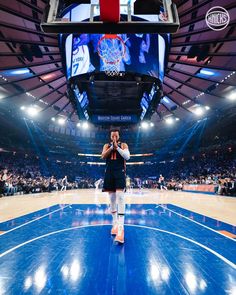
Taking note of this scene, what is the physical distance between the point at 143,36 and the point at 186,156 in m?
30.1

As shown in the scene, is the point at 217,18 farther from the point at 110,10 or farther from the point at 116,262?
the point at 116,262

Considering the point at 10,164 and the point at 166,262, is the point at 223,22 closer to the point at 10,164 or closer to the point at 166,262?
the point at 166,262

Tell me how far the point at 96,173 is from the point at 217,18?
40.5 meters

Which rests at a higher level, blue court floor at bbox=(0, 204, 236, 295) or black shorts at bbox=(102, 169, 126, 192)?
black shorts at bbox=(102, 169, 126, 192)

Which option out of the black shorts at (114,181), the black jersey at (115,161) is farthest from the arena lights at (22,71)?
the black shorts at (114,181)

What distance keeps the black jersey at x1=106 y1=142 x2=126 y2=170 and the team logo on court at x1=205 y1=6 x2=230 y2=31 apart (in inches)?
356

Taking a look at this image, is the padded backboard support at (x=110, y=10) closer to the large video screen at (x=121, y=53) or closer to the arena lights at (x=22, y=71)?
the large video screen at (x=121, y=53)

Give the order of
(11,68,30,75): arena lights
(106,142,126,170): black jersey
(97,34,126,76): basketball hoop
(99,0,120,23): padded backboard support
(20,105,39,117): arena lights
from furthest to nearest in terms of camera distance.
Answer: (20,105,39,117): arena lights
(11,68,30,75): arena lights
(97,34,126,76): basketball hoop
(106,142,126,170): black jersey
(99,0,120,23): padded backboard support

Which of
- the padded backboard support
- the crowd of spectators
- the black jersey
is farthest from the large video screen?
the crowd of spectators

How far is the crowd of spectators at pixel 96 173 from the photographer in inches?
822

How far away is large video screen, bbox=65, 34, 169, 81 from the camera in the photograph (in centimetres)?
1033

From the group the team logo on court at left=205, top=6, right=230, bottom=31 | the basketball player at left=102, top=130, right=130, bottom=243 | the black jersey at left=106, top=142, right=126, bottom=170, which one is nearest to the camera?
the basketball player at left=102, top=130, right=130, bottom=243

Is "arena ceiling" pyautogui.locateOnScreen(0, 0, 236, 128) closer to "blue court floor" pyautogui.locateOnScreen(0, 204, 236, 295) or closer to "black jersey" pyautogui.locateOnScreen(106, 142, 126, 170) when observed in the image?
"black jersey" pyautogui.locateOnScreen(106, 142, 126, 170)

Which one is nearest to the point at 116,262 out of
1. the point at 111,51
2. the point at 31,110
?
the point at 111,51
